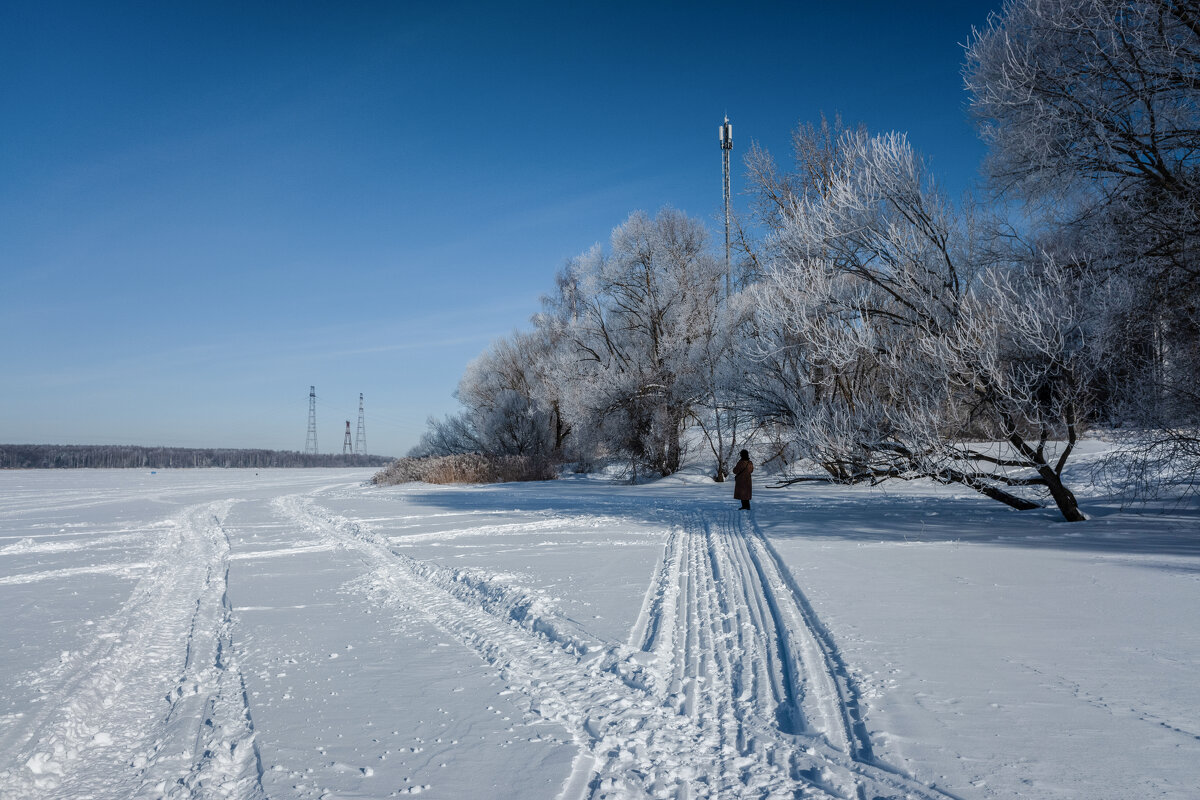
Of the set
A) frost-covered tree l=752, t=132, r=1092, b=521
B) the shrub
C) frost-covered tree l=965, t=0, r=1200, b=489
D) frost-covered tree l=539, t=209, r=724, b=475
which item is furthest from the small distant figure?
the shrub

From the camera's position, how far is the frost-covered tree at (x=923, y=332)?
9.20m

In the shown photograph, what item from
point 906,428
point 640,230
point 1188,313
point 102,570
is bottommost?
point 102,570

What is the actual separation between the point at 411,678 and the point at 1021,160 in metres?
11.0

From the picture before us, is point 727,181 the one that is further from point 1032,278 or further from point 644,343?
point 1032,278

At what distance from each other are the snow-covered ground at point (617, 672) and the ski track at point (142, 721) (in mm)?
18

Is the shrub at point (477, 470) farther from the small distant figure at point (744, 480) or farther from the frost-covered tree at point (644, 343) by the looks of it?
the small distant figure at point (744, 480)

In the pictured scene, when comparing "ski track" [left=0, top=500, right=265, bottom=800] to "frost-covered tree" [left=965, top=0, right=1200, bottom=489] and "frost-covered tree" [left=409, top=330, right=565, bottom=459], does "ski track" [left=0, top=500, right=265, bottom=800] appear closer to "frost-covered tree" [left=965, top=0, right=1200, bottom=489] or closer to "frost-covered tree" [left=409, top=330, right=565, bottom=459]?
"frost-covered tree" [left=965, top=0, right=1200, bottom=489]

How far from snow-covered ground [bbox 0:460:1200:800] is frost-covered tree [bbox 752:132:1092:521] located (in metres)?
1.71

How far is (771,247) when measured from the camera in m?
12.5

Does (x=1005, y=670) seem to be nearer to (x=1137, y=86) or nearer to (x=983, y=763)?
(x=983, y=763)

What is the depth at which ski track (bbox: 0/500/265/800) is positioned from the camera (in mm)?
2947

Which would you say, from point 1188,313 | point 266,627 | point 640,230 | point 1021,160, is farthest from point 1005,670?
point 640,230

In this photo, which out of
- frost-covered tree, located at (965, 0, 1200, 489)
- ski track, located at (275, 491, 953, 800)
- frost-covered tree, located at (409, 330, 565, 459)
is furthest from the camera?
frost-covered tree, located at (409, 330, 565, 459)

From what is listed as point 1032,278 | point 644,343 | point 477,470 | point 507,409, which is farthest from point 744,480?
point 507,409
